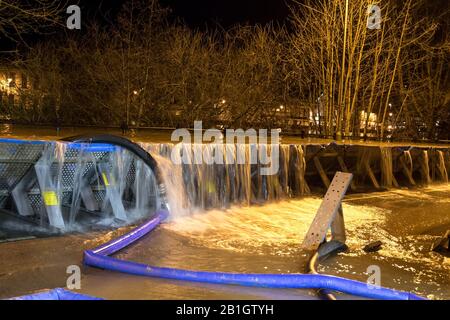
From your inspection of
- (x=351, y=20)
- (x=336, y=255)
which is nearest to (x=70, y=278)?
(x=336, y=255)

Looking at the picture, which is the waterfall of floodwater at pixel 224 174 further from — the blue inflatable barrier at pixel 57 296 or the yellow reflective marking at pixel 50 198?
the blue inflatable barrier at pixel 57 296

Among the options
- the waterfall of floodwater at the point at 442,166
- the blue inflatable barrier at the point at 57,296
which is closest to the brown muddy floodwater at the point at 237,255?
the blue inflatable barrier at the point at 57,296

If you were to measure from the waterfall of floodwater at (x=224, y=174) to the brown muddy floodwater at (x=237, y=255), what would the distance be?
50cm

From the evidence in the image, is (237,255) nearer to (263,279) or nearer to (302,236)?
(263,279)

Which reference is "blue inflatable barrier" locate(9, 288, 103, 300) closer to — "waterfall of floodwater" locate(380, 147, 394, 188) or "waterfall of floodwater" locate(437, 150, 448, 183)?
"waterfall of floodwater" locate(380, 147, 394, 188)

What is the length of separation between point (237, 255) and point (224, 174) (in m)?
4.48

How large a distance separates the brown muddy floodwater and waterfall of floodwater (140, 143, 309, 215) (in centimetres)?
50

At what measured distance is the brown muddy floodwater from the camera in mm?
5250

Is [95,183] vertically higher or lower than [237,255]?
higher

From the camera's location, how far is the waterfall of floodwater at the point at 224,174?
10094mm

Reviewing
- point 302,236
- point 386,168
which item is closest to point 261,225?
point 302,236

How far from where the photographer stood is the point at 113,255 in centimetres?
671

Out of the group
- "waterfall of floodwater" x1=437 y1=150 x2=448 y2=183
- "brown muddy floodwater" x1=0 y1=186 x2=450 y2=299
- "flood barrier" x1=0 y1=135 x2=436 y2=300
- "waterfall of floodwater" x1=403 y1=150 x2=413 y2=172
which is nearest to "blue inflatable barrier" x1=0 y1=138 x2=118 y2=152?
"flood barrier" x1=0 y1=135 x2=436 y2=300

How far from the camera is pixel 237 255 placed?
7.04 meters
